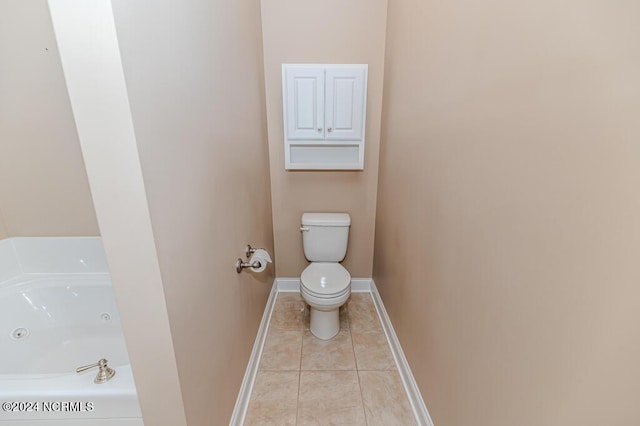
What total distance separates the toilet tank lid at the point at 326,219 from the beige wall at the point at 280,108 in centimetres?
11

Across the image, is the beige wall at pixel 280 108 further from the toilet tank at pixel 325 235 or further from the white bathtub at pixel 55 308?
the white bathtub at pixel 55 308

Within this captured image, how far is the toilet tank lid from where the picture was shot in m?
2.19

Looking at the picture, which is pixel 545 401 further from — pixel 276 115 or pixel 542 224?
pixel 276 115

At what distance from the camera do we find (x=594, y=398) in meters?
0.56

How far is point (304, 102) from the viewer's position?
1.99m

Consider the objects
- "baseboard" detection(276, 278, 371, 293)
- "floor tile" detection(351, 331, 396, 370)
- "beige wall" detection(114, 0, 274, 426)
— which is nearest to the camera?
"beige wall" detection(114, 0, 274, 426)

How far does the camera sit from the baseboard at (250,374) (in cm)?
141

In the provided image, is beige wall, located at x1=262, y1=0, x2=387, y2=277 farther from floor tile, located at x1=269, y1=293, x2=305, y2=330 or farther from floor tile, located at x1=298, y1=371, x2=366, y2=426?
floor tile, located at x1=298, y1=371, x2=366, y2=426

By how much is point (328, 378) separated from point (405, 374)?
438mm

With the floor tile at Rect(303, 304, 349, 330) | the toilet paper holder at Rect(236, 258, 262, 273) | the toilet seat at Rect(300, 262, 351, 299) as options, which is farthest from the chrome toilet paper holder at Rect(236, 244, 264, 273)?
the floor tile at Rect(303, 304, 349, 330)

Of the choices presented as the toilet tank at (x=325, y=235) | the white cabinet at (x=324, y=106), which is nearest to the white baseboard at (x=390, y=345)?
the toilet tank at (x=325, y=235)

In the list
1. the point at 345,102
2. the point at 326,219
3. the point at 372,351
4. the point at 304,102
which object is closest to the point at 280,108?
the point at 304,102

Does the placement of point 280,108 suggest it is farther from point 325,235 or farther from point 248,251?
point 248,251

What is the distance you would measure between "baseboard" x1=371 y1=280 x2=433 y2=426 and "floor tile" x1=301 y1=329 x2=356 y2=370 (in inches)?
10.4
